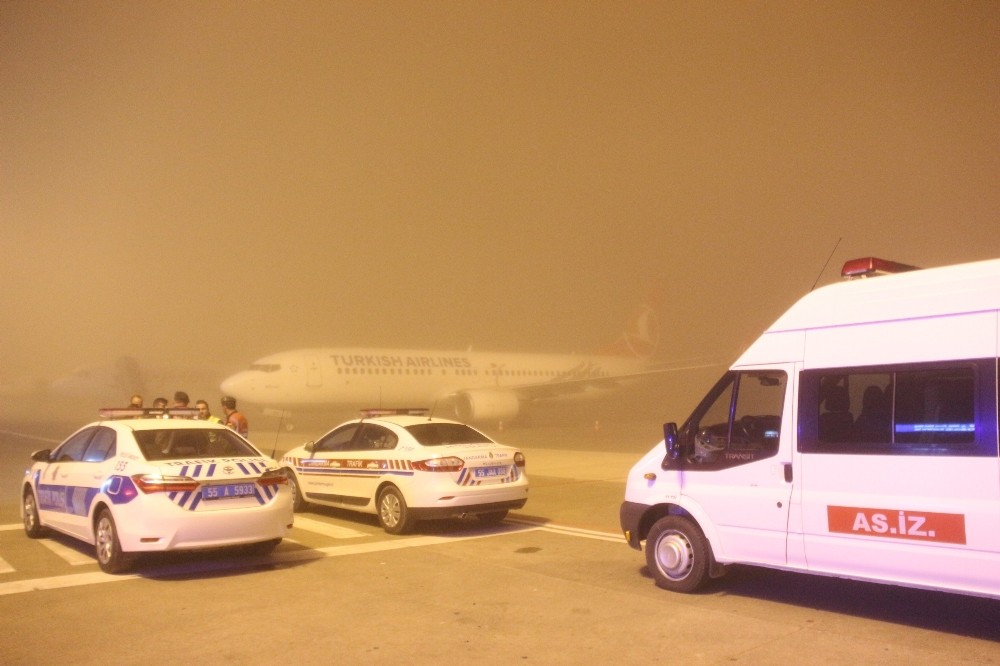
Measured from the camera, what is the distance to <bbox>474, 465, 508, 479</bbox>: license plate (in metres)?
10.1

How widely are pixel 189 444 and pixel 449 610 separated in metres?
3.87

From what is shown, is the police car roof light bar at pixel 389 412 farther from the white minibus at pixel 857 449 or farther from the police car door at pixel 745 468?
the police car door at pixel 745 468

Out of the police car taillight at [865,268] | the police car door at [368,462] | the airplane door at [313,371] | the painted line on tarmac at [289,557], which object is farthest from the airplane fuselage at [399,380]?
the police car taillight at [865,268]

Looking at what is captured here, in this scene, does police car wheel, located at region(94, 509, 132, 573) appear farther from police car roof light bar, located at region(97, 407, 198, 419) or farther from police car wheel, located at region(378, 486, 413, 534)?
police car wheel, located at region(378, 486, 413, 534)

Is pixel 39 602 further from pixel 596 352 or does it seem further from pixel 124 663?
pixel 596 352

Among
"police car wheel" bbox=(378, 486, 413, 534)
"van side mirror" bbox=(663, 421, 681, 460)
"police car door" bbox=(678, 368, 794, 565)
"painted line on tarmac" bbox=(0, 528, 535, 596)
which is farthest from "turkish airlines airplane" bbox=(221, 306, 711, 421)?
"police car door" bbox=(678, 368, 794, 565)

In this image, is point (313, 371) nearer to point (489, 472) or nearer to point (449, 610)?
point (489, 472)

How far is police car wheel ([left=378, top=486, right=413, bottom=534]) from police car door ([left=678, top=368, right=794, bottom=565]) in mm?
4190

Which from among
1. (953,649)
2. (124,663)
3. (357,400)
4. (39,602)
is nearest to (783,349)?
(953,649)

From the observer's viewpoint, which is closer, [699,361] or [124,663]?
[124,663]

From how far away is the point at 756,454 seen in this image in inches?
259

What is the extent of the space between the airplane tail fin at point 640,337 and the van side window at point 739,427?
38.3 meters

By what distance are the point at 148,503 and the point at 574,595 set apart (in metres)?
4.10

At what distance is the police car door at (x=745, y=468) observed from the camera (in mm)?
6375
